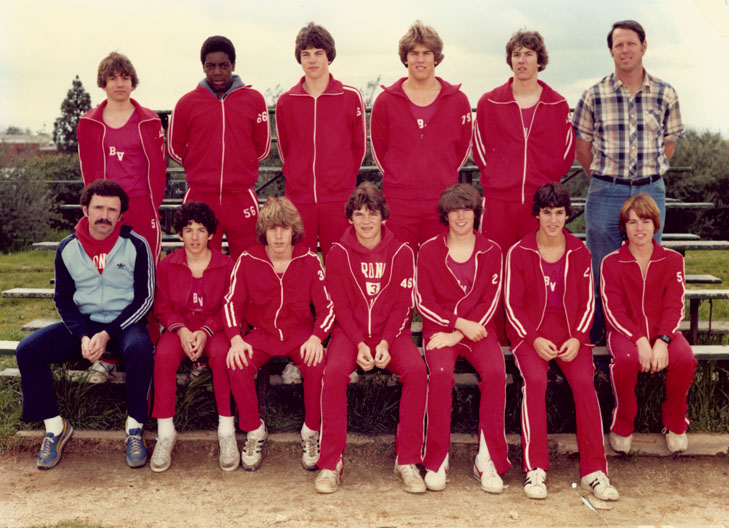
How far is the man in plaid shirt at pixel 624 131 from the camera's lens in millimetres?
4469

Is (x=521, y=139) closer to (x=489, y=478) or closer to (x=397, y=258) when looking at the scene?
(x=397, y=258)

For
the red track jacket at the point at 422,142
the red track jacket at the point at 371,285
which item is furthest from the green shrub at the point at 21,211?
the red track jacket at the point at 371,285

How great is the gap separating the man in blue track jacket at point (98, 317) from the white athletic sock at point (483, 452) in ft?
5.98

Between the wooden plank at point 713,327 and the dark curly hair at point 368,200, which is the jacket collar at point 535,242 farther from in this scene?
the wooden plank at point 713,327

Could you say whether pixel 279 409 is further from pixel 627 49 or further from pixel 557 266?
pixel 627 49

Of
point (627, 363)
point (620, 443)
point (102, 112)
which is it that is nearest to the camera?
point (627, 363)

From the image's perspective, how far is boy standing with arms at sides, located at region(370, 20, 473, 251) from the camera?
4.45m

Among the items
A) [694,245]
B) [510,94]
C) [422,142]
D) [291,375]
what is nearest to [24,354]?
[291,375]

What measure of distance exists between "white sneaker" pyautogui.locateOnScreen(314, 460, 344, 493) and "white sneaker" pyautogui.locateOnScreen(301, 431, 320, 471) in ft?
0.58

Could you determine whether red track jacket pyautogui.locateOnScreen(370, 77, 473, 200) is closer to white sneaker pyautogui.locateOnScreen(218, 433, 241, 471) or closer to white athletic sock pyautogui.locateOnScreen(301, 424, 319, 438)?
white athletic sock pyautogui.locateOnScreen(301, 424, 319, 438)

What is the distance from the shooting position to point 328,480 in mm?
3697

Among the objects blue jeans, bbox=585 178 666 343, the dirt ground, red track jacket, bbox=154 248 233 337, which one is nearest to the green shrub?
red track jacket, bbox=154 248 233 337

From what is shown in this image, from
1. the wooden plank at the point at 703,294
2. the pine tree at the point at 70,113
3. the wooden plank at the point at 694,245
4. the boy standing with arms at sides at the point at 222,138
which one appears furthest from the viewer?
the pine tree at the point at 70,113

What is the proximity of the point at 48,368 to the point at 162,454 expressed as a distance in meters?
0.81
